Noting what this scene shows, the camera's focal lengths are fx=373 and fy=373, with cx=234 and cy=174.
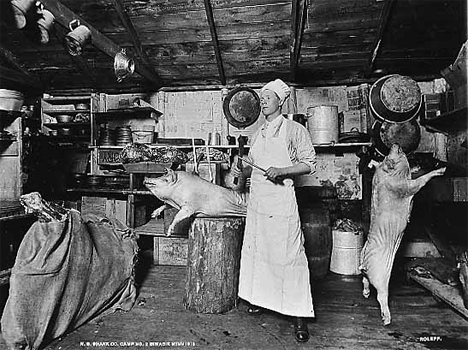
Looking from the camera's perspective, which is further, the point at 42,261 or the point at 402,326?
the point at 402,326

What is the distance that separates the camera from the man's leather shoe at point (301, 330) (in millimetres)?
2875

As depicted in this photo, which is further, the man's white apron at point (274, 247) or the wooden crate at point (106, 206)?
the wooden crate at point (106, 206)

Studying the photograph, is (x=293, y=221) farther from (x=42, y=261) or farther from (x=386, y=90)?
(x=386, y=90)

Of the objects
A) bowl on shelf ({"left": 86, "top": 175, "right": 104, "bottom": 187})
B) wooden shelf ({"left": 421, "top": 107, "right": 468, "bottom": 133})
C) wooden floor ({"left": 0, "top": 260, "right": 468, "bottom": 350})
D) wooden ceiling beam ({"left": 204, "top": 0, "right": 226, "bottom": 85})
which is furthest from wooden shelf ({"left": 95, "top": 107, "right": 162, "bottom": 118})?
wooden shelf ({"left": 421, "top": 107, "right": 468, "bottom": 133})

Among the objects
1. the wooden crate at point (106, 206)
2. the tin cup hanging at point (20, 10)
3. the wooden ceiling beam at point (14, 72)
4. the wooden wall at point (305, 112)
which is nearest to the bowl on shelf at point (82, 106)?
the wooden ceiling beam at point (14, 72)

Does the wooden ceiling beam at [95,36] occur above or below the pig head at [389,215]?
above

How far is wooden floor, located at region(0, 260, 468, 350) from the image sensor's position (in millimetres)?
2828

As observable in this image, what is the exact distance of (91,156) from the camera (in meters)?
6.43

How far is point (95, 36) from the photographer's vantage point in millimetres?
4062

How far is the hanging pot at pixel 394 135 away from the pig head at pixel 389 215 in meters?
1.76

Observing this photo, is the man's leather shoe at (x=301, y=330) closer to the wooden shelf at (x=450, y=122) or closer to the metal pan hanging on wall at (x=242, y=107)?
the wooden shelf at (x=450, y=122)

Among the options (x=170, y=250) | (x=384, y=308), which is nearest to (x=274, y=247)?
(x=384, y=308)

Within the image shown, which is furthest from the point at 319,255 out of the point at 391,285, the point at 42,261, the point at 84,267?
the point at 42,261

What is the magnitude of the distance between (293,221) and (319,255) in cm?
172
